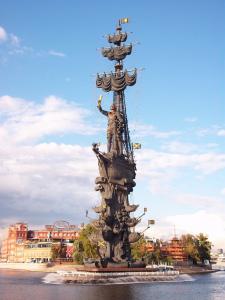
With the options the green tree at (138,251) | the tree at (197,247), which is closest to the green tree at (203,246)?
the tree at (197,247)

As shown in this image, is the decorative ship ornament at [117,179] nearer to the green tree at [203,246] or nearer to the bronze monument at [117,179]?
the bronze monument at [117,179]

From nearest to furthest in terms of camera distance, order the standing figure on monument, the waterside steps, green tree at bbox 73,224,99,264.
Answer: the waterside steps < the standing figure on monument < green tree at bbox 73,224,99,264

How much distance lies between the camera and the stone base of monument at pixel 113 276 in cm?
5694

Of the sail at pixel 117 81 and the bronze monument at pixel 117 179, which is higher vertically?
the sail at pixel 117 81

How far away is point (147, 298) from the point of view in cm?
3897

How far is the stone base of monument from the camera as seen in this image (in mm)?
56944

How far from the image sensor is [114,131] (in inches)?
2931

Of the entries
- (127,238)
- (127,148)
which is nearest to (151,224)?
(127,238)

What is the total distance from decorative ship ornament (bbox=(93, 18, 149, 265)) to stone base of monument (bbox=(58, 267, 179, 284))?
340 cm

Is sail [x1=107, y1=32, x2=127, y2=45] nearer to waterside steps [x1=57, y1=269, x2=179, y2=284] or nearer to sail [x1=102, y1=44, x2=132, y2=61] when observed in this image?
sail [x1=102, y1=44, x2=132, y2=61]

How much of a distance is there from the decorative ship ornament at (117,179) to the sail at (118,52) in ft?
11.1

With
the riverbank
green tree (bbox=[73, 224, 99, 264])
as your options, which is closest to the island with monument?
green tree (bbox=[73, 224, 99, 264])

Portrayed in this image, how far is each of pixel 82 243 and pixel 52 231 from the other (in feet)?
301

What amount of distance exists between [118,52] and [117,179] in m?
25.8
